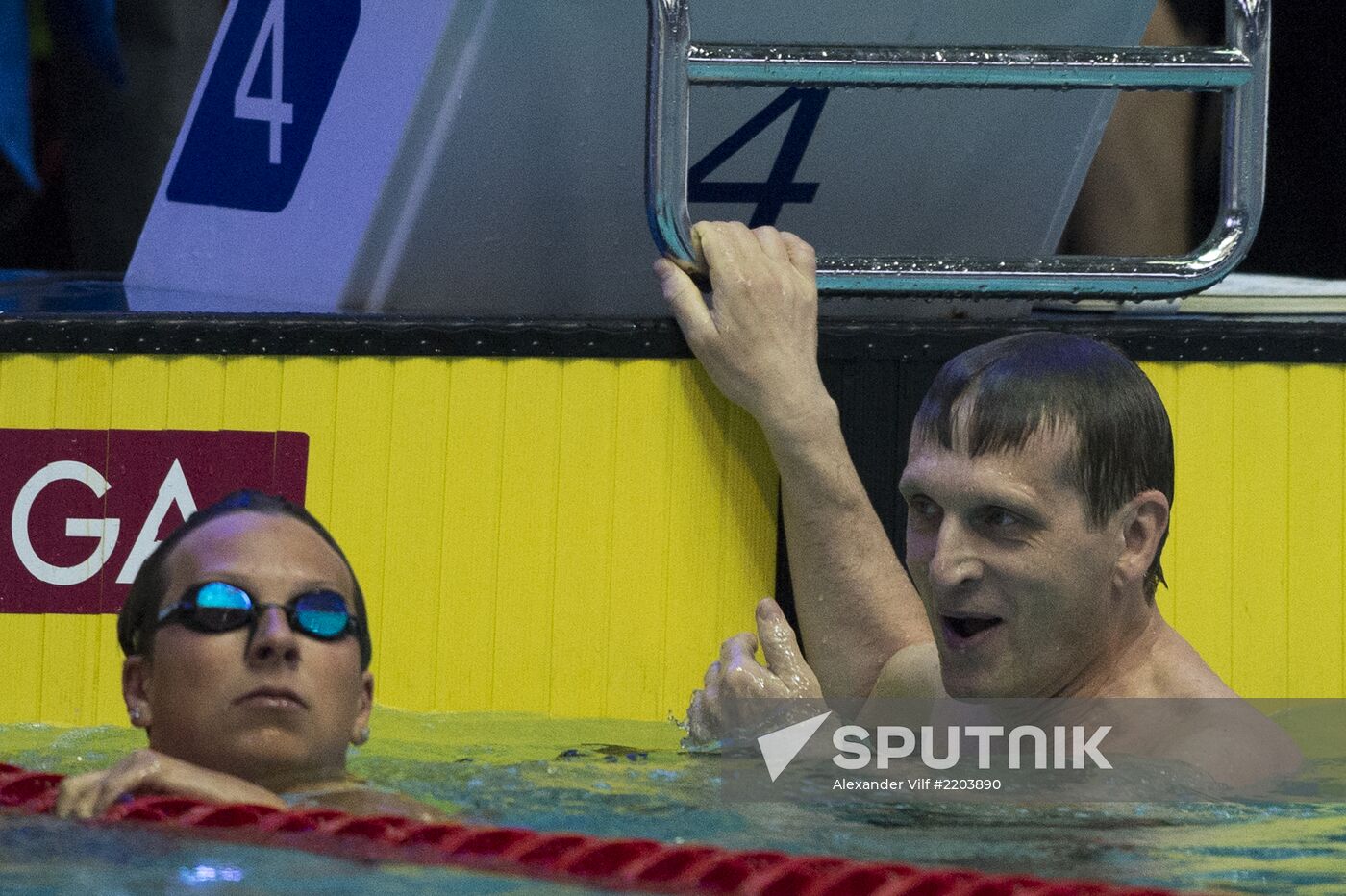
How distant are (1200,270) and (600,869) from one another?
155 cm

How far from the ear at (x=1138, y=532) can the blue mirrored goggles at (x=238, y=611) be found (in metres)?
1.07

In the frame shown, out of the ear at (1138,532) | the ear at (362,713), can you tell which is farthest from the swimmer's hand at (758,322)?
the ear at (362,713)

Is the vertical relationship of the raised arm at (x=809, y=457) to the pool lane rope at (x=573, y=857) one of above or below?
above

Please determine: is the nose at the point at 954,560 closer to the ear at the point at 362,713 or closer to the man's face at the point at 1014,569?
the man's face at the point at 1014,569

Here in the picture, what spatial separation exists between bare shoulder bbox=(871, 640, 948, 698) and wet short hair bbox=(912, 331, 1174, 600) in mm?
413

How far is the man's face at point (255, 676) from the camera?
2.34m

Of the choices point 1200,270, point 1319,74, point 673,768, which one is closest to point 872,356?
point 1200,270

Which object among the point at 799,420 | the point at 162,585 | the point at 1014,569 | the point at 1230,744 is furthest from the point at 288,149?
the point at 1230,744

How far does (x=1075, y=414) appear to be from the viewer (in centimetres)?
269

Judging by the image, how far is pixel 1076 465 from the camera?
8.80 feet

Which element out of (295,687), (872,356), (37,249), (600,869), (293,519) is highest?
(37,249)

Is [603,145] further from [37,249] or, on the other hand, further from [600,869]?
[37,249]

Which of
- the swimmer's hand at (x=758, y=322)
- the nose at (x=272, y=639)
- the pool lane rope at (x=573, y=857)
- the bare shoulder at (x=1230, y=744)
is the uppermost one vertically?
the swimmer's hand at (x=758, y=322)

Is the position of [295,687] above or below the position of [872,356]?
below
